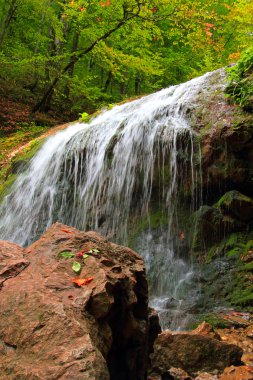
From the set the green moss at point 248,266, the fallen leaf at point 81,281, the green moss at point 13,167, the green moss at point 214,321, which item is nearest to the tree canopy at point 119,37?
the green moss at point 13,167

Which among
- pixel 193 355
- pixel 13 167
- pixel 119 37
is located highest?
pixel 119 37

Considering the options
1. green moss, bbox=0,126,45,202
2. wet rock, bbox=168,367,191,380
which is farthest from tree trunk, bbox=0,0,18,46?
wet rock, bbox=168,367,191,380

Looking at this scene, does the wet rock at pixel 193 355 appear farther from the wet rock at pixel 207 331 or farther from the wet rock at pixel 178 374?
the wet rock at pixel 207 331

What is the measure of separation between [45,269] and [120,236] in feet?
13.0

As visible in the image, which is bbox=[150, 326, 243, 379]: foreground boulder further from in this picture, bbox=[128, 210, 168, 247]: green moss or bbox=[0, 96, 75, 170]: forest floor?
bbox=[0, 96, 75, 170]: forest floor

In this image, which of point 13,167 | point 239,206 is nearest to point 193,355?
point 239,206

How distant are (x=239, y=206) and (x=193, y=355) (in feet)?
9.23

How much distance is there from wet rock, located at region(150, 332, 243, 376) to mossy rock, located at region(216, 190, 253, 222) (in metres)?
2.60

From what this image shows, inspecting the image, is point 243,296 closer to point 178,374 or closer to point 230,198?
point 230,198

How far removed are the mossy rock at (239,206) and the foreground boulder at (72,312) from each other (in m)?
2.78

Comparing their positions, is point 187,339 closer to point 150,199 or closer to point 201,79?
point 150,199

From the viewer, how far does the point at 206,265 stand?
5.35 metres

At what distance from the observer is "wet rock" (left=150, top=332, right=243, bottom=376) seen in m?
3.00

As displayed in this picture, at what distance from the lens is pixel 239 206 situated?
5395 mm
